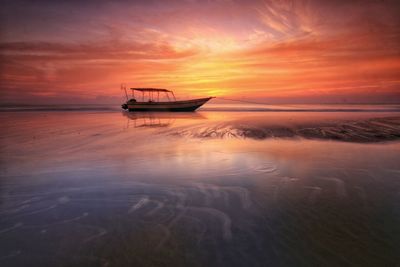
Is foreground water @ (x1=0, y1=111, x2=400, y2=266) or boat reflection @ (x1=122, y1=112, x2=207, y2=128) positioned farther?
boat reflection @ (x1=122, y1=112, x2=207, y2=128)

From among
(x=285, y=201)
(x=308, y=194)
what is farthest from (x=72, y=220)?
(x=308, y=194)

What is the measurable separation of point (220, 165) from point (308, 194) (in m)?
3.18

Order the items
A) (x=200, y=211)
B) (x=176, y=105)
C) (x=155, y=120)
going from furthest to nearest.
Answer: (x=176, y=105) < (x=155, y=120) < (x=200, y=211)

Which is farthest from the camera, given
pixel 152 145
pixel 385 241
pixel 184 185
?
pixel 152 145

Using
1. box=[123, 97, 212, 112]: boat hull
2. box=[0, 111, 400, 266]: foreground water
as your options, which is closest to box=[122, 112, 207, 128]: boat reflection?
box=[123, 97, 212, 112]: boat hull

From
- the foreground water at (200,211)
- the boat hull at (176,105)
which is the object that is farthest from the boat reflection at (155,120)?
the foreground water at (200,211)

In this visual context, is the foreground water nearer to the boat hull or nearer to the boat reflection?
the boat reflection

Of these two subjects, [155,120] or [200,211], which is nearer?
[200,211]

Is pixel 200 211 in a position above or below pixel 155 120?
above

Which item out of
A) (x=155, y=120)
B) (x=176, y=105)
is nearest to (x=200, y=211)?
(x=155, y=120)

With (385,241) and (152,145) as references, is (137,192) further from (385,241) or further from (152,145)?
(152,145)

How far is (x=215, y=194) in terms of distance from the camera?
5.59 m

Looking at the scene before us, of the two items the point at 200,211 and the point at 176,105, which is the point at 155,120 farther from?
the point at 200,211

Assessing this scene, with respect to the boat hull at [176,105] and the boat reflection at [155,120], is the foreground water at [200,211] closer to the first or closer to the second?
the boat reflection at [155,120]
